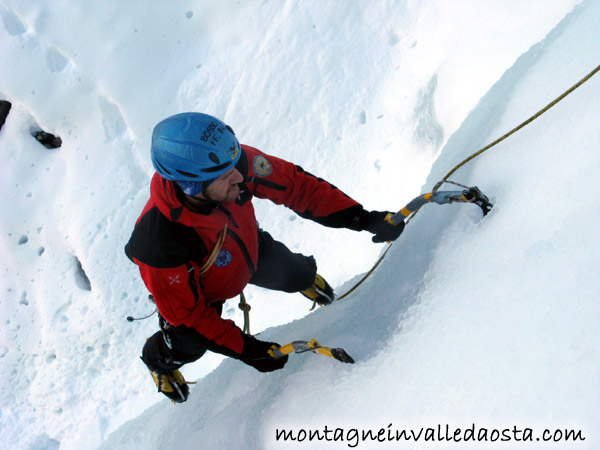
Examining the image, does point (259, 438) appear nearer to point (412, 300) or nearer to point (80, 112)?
point (412, 300)

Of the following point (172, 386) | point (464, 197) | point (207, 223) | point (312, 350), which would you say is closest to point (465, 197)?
point (464, 197)

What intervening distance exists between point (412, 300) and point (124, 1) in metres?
4.10

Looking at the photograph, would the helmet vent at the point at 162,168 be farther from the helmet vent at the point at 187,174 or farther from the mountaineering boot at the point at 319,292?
the mountaineering boot at the point at 319,292

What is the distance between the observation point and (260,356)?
187cm

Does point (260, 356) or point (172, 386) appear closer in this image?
point (260, 356)

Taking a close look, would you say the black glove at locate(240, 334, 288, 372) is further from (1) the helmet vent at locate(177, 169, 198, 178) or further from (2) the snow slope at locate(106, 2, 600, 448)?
(1) the helmet vent at locate(177, 169, 198, 178)

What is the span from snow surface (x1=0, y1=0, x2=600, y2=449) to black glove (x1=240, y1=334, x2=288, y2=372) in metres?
0.08

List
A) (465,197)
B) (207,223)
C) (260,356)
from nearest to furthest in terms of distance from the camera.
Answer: (465,197) → (207,223) → (260,356)

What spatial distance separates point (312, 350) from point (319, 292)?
1.05 meters

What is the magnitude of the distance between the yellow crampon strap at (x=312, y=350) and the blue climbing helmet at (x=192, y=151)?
753 millimetres

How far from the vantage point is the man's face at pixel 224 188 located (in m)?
1.65

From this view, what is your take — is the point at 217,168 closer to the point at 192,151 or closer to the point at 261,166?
the point at 192,151

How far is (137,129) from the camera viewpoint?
4.12m

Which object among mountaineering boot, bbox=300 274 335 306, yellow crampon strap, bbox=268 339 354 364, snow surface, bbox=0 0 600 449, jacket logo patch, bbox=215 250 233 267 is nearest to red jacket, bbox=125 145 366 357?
jacket logo patch, bbox=215 250 233 267
